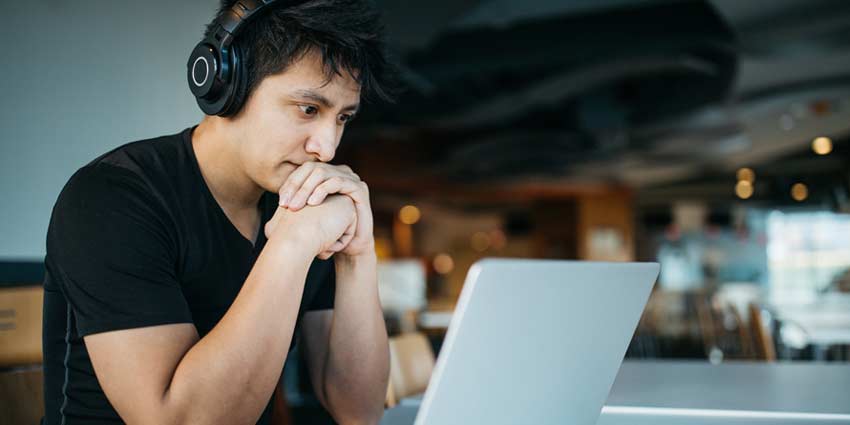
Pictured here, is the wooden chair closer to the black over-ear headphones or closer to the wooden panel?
the wooden panel

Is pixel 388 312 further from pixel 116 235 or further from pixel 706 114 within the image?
pixel 116 235

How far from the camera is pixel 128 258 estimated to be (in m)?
1.03

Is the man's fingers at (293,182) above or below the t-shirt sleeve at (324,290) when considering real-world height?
above

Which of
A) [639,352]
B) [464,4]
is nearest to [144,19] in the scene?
[464,4]

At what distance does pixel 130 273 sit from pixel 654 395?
3.50 feet

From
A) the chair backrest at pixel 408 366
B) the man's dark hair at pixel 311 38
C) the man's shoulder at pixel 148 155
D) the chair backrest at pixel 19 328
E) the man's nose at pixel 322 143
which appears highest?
the man's dark hair at pixel 311 38

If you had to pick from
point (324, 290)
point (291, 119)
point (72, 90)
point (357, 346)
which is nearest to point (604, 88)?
point (72, 90)

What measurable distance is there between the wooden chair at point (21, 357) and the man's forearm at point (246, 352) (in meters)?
0.63

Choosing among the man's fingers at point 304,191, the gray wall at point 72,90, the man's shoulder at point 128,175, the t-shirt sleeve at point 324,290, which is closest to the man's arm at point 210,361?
the man's fingers at point 304,191

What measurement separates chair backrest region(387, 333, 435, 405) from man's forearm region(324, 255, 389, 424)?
0.36m

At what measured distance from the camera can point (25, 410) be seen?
4.61 feet

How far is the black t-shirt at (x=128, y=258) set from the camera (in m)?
1.00

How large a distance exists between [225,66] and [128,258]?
0.35m

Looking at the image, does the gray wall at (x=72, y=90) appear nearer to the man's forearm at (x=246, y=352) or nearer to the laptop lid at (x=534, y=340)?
the man's forearm at (x=246, y=352)
